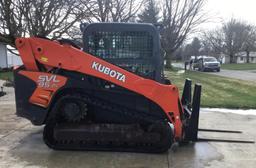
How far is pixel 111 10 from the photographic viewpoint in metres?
23.1

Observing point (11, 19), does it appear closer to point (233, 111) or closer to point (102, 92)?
point (233, 111)

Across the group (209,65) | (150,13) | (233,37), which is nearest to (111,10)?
(150,13)

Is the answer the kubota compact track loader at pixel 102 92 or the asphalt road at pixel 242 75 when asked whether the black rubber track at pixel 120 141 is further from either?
the asphalt road at pixel 242 75

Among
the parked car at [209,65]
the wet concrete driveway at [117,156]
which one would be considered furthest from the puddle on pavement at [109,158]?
the parked car at [209,65]

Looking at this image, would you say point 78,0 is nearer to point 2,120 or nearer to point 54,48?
point 2,120

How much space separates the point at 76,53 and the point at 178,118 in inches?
72.0

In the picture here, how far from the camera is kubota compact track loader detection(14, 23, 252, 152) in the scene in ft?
18.1

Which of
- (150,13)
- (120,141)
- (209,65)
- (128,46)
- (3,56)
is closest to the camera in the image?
(120,141)

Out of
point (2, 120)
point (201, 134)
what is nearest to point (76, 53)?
point (201, 134)

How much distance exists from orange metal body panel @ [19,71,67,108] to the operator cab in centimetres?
68

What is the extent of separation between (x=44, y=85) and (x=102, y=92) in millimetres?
912

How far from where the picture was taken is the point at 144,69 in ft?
18.9

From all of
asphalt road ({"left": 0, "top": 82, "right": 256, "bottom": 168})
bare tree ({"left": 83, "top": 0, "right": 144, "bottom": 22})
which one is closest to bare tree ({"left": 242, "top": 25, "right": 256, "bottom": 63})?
bare tree ({"left": 83, "top": 0, "right": 144, "bottom": 22})

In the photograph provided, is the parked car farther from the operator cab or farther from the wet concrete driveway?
the operator cab
